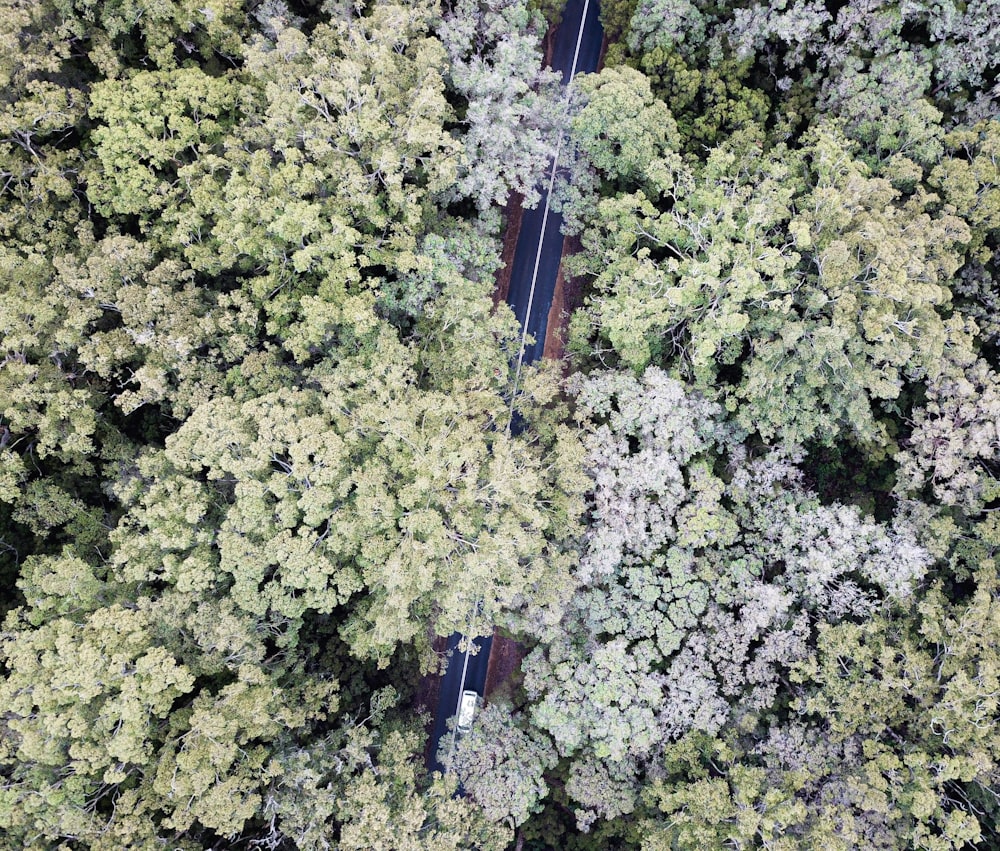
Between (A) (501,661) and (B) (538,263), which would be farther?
(B) (538,263)

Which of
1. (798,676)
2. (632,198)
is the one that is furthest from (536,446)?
(798,676)

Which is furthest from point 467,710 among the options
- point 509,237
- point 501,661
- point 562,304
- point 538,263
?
point 509,237

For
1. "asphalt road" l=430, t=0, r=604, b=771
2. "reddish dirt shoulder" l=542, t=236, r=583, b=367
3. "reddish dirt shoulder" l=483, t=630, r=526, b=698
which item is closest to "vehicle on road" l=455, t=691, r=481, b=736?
"reddish dirt shoulder" l=483, t=630, r=526, b=698

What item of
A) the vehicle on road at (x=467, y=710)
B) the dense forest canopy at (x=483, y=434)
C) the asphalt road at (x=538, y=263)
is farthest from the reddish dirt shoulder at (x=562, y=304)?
the vehicle on road at (x=467, y=710)

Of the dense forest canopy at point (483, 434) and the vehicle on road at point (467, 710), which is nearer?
the dense forest canopy at point (483, 434)

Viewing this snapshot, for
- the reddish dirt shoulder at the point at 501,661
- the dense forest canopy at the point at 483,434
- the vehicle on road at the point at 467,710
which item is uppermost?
the dense forest canopy at the point at 483,434

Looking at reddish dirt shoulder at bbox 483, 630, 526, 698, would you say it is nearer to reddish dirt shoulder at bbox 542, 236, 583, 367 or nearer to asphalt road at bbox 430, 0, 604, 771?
asphalt road at bbox 430, 0, 604, 771

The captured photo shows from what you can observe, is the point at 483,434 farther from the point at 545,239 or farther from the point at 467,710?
the point at 467,710

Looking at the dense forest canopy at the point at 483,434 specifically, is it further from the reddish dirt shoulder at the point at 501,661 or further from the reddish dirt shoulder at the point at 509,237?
the reddish dirt shoulder at the point at 509,237

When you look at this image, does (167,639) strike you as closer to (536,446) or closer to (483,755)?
(483,755)
